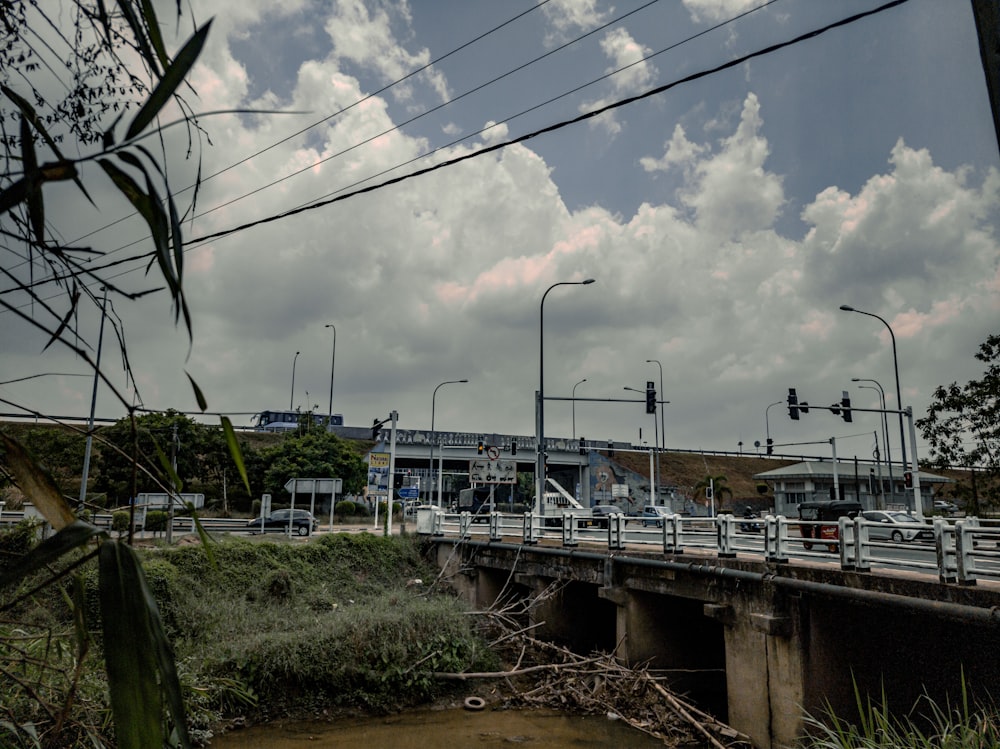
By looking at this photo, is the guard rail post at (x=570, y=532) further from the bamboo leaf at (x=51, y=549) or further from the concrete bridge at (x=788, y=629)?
the bamboo leaf at (x=51, y=549)

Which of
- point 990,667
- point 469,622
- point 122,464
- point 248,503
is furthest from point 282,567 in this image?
point 248,503

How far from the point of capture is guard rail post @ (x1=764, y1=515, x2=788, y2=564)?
1321 centimetres

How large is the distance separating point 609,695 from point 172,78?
16030 millimetres

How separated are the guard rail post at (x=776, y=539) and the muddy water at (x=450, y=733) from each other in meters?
3.95

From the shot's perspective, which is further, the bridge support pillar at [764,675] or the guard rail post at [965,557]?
the bridge support pillar at [764,675]

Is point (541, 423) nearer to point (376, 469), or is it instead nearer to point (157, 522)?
point (376, 469)

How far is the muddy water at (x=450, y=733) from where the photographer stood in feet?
43.5

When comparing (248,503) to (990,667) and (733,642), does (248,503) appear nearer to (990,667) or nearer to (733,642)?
(733,642)

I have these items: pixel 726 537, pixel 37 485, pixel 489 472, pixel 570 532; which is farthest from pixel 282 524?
pixel 37 485

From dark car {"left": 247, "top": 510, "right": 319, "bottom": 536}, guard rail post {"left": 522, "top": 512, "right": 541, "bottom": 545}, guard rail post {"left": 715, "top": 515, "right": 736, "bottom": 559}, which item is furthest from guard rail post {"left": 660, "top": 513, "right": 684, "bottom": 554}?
dark car {"left": 247, "top": 510, "right": 319, "bottom": 536}

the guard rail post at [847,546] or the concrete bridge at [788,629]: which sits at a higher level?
the guard rail post at [847,546]

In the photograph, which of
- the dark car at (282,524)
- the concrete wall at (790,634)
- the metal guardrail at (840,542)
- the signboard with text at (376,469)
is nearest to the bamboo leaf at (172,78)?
the concrete wall at (790,634)

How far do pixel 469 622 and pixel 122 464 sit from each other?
27401 mm

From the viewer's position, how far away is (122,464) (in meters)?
38.7
